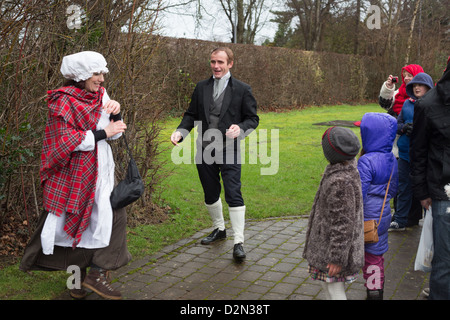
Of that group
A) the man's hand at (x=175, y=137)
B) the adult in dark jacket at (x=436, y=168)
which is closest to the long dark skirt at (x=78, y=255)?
the man's hand at (x=175, y=137)

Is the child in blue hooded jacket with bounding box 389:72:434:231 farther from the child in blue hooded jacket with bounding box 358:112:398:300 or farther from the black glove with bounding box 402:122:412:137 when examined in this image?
the child in blue hooded jacket with bounding box 358:112:398:300

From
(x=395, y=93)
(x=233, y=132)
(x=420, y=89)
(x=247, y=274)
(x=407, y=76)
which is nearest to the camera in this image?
(x=247, y=274)

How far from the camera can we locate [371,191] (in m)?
3.91

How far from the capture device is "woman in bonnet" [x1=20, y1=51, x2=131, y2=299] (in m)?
3.63

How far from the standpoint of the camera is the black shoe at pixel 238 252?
193 inches

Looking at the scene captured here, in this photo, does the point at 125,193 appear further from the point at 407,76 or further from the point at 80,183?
the point at 407,76

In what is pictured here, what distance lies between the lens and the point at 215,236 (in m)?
5.57

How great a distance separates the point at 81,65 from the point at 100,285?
1749 mm

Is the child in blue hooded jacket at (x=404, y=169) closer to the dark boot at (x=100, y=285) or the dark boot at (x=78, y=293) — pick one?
the dark boot at (x=100, y=285)

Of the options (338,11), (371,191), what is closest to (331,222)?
(371,191)

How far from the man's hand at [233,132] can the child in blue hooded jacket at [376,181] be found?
4.17 feet

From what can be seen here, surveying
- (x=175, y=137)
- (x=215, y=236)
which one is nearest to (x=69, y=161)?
(x=175, y=137)

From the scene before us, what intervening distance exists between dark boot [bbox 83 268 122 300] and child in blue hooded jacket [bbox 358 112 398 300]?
2.07 m

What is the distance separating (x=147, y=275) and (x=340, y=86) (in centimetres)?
2523
